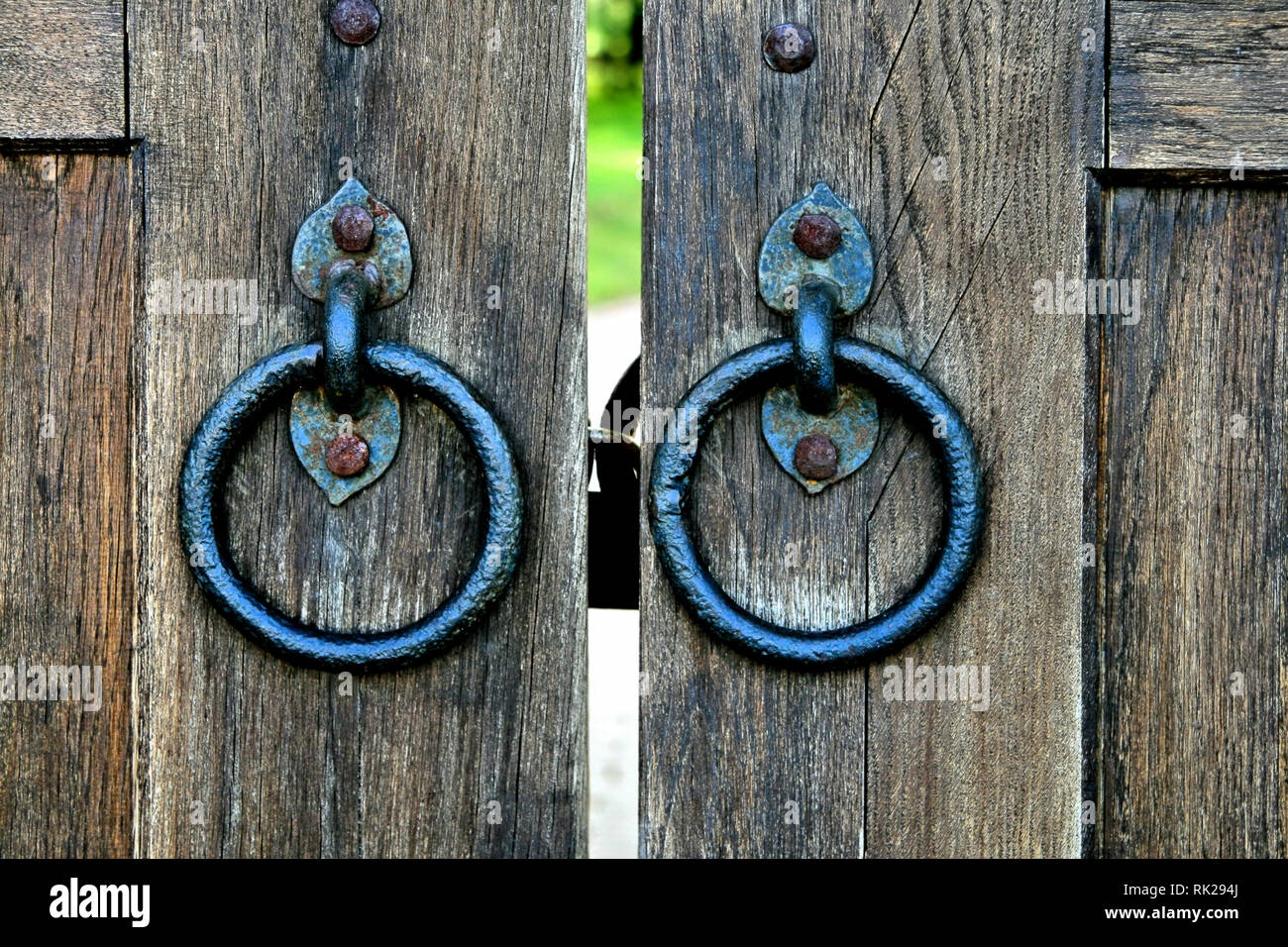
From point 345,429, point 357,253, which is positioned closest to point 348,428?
point 345,429

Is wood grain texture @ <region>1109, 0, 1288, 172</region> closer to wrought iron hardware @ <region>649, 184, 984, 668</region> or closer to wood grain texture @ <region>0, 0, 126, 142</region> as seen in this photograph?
wrought iron hardware @ <region>649, 184, 984, 668</region>

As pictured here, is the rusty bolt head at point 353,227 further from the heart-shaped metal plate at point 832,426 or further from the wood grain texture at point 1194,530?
the wood grain texture at point 1194,530

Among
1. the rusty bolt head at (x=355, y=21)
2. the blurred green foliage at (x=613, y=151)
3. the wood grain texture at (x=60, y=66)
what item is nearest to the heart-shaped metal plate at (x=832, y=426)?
the rusty bolt head at (x=355, y=21)

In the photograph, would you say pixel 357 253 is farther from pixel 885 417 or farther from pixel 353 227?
pixel 885 417

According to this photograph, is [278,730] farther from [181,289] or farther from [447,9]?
[447,9]

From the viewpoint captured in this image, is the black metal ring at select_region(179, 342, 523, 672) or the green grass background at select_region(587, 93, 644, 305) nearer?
the black metal ring at select_region(179, 342, 523, 672)

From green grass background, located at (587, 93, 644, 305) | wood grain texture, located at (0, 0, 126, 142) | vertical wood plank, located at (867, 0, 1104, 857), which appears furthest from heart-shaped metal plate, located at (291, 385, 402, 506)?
green grass background, located at (587, 93, 644, 305)

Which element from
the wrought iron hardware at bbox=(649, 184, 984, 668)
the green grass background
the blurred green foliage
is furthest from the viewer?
the blurred green foliage

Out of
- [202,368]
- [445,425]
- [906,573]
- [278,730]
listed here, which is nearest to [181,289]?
[202,368]
